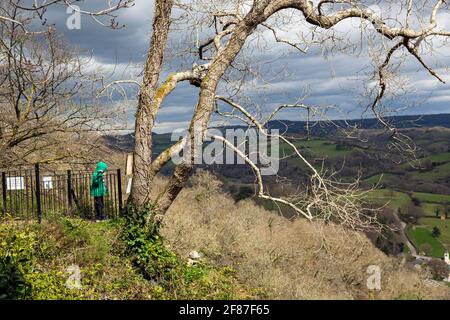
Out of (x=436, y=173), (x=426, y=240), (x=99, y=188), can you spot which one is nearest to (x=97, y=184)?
(x=99, y=188)

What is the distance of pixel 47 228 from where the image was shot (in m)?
11.6

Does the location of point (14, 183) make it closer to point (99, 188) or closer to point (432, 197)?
point (99, 188)

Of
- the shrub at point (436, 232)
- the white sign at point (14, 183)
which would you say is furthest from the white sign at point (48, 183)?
→ the shrub at point (436, 232)

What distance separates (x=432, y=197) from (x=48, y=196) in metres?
98.8

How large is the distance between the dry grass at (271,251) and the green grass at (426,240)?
117 feet

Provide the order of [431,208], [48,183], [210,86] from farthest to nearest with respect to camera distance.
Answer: [431,208] < [48,183] < [210,86]

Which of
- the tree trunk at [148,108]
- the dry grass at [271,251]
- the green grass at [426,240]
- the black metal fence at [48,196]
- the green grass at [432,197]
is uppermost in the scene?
the tree trunk at [148,108]

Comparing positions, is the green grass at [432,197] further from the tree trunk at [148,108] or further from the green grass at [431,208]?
the tree trunk at [148,108]

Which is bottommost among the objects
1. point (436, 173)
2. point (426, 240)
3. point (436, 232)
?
point (426, 240)

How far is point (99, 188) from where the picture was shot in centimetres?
1512

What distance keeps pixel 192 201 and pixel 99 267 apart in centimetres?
2559

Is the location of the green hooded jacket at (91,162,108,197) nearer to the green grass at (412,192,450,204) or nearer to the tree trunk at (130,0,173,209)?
the tree trunk at (130,0,173,209)

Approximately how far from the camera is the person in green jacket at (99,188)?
48.9 ft

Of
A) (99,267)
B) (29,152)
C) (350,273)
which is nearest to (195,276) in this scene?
(99,267)
